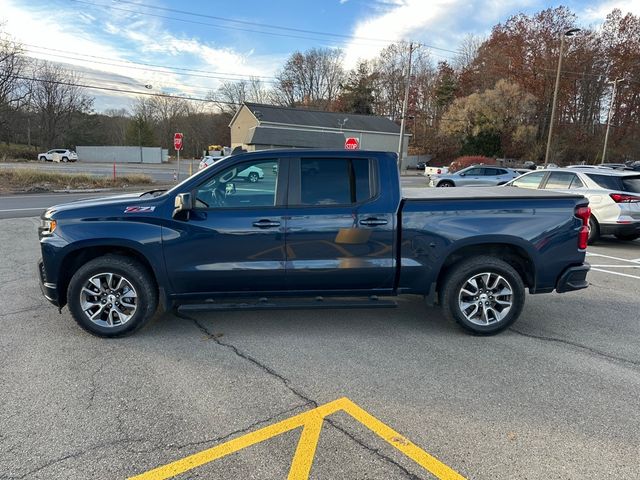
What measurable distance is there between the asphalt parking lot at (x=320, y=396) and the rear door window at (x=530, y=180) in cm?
696

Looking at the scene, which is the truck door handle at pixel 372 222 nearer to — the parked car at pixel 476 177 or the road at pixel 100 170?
the parked car at pixel 476 177

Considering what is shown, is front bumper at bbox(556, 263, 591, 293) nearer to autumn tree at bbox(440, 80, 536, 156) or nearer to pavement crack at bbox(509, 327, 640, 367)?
pavement crack at bbox(509, 327, 640, 367)

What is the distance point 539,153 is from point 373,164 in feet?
184

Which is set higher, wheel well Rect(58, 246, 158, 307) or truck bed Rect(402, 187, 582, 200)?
truck bed Rect(402, 187, 582, 200)

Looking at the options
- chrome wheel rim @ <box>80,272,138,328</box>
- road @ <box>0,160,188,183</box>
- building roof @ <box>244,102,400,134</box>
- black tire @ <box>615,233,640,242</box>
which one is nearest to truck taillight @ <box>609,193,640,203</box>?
black tire @ <box>615,233,640,242</box>

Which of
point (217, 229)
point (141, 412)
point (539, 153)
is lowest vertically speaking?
point (141, 412)

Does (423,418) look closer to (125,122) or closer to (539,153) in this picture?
(539,153)

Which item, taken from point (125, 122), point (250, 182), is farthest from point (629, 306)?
point (125, 122)

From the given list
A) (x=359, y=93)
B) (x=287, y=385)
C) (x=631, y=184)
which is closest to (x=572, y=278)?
(x=287, y=385)

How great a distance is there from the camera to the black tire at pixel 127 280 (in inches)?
162

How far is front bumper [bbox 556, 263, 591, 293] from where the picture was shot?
4.41 m

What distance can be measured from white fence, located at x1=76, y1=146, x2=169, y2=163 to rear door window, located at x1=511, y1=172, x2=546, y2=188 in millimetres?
59997

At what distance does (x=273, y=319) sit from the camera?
15.9 feet

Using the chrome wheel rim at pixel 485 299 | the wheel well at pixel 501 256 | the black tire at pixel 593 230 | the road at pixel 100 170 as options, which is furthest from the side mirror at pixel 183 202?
the road at pixel 100 170
